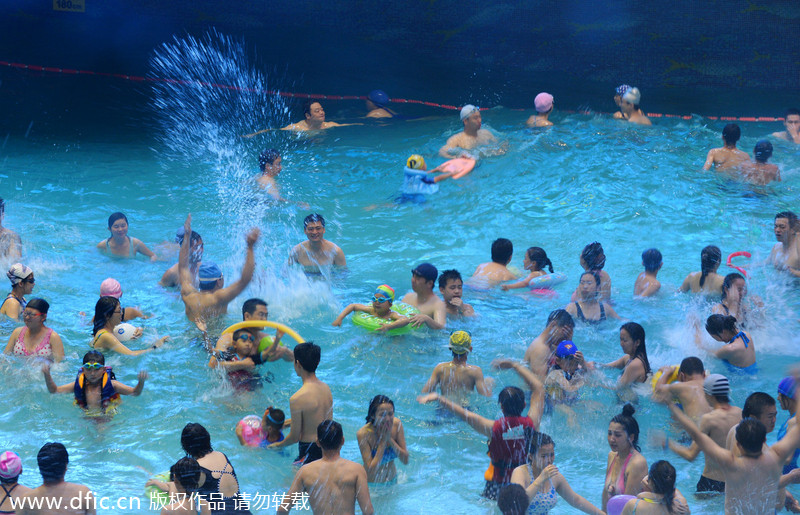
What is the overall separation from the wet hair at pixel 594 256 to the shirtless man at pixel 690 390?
8.90ft

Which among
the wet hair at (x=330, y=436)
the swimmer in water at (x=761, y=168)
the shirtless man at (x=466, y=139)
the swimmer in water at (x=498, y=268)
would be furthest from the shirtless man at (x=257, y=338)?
the swimmer in water at (x=761, y=168)

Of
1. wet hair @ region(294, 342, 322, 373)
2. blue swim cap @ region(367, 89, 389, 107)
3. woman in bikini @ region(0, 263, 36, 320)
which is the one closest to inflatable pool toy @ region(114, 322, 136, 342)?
woman in bikini @ region(0, 263, 36, 320)

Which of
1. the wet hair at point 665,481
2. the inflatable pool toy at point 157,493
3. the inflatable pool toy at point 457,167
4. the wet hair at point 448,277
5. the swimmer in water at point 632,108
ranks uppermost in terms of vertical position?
the swimmer in water at point 632,108

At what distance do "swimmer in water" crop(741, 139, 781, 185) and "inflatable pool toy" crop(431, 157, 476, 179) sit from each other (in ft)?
14.5

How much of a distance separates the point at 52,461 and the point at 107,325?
8.68 ft

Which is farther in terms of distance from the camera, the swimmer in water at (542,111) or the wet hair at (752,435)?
the swimmer in water at (542,111)

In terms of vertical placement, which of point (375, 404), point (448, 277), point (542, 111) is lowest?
point (375, 404)

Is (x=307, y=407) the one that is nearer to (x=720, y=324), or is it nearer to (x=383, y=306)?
(x=383, y=306)

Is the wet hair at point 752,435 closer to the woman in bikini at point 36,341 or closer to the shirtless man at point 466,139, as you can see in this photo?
the woman in bikini at point 36,341

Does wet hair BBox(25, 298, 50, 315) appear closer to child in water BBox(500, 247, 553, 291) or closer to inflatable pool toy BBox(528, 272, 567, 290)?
child in water BBox(500, 247, 553, 291)

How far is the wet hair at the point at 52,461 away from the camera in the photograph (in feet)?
15.6

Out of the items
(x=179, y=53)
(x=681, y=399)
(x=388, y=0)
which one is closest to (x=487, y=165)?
(x=388, y=0)

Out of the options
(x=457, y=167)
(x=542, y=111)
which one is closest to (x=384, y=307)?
(x=457, y=167)

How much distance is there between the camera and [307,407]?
5.70 meters
